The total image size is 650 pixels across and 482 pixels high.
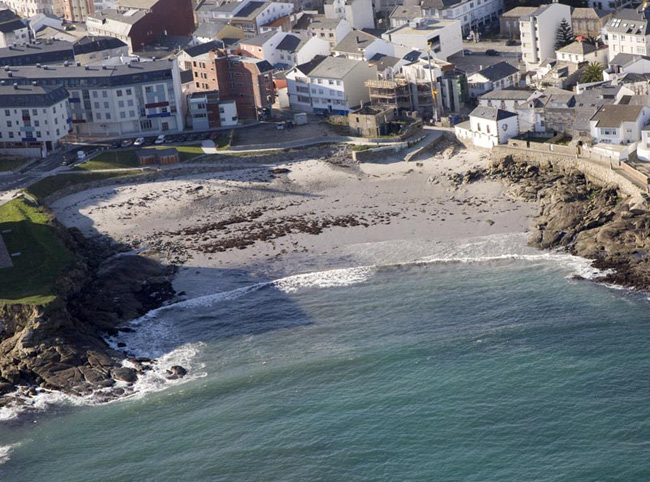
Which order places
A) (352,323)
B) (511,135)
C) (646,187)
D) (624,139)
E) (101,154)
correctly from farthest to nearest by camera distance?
(101,154)
(511,135)
(624,139)
(646,187)
(352,323)

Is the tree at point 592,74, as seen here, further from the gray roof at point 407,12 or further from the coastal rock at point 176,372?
the coastal rock at point 176,372

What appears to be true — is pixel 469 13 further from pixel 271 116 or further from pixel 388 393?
pixel 388 393

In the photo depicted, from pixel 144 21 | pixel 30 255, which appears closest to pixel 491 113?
pixel 30 255

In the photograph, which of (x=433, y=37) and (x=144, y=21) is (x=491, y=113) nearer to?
(x=433, y=37)

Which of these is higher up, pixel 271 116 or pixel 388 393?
pixel 271 116

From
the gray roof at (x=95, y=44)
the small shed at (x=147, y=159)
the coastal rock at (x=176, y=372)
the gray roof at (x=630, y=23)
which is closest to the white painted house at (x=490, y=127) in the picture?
the gray roof at (x=630, y=23)

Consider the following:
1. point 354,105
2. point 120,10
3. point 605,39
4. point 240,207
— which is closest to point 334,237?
point 240,207

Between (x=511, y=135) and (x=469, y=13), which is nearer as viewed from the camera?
(x=511, y=135)
